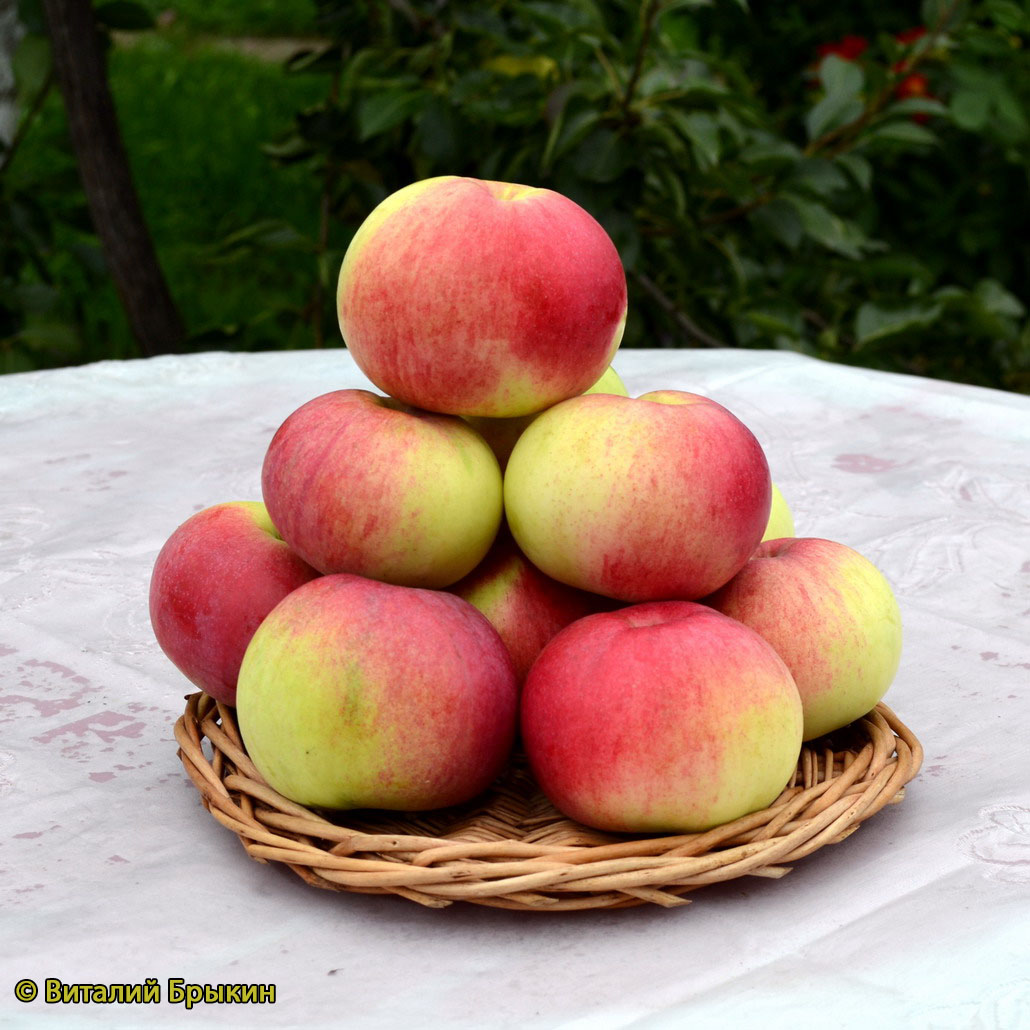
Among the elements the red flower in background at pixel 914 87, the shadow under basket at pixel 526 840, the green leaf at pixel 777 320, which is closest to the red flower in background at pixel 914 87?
the red flower in background at pixel 914 87

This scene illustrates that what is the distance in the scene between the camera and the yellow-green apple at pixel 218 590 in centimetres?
91

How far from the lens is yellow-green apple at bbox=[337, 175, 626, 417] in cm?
88

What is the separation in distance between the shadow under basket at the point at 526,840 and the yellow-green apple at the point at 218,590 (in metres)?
0.05

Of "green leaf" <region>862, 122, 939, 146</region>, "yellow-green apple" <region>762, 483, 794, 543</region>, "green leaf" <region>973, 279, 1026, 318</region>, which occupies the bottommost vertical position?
"green leaf" <region>973, 279, 1026, 318</region>

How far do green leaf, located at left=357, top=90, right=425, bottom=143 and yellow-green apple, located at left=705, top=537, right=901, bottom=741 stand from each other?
4.47 ft

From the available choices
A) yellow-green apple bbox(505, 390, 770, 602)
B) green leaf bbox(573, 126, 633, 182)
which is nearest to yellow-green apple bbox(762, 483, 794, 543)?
yellow-green apple bbox(505, 390, 770, 602)

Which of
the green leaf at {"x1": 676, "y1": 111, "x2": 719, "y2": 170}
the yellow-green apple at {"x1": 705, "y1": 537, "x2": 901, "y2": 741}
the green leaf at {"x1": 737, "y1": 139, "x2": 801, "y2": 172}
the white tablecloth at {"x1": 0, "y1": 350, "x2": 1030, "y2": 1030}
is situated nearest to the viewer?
the white tablecloth at {"x1": 0, "y1": 350, "x2": 1030, "y2": 1030}

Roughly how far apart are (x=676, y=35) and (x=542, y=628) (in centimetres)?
350

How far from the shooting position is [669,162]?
2150 millimetres

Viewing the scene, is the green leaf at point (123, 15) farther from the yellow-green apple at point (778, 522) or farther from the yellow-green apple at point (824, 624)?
the yellow-green apple at point (824, 624)

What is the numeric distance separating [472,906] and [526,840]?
52mm

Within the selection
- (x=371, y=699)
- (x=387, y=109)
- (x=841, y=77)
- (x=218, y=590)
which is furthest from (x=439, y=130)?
(x=371, y=699)

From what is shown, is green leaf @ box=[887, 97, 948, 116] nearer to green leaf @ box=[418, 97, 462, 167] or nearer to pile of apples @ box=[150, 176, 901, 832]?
green leaf @ box=[418, 97, 462, 167]

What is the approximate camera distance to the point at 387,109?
83.0 inches
